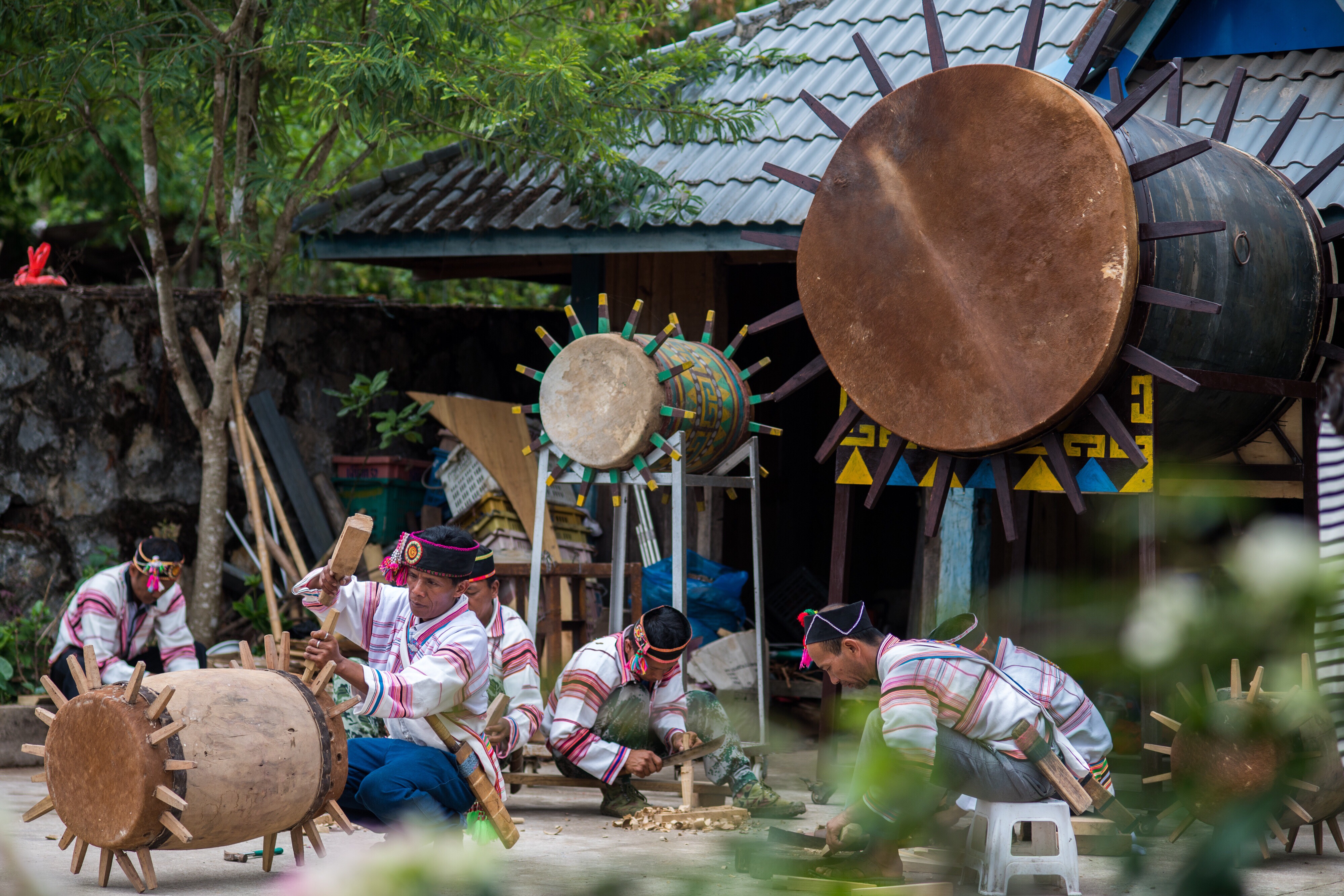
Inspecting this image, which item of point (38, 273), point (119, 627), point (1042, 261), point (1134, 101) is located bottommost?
point (119, 627)

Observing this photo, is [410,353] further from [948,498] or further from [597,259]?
[948,498]

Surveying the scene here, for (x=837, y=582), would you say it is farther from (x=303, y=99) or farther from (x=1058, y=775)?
(x=303, y=99)

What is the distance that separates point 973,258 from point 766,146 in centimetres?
260

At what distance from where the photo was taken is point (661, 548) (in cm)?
789

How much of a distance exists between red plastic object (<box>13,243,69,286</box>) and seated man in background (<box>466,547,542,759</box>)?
3976 millimetres

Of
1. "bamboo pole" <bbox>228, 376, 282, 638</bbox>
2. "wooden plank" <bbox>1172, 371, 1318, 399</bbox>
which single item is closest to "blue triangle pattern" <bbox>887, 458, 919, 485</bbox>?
"wooden plank" <bbox>1172, 371, 1318, 399</bbox>

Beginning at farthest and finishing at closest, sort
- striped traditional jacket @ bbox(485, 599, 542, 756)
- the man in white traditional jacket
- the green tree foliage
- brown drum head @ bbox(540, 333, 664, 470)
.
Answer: the green tree foliage → brown drum head @ bbox(540, 333, 664, 470) → striped traditional jacket @ bbox(485, 599, 542, 756) → the man in white traditional jacket

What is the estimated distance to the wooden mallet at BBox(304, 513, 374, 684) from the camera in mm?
4172

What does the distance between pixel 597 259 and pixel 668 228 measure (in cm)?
108

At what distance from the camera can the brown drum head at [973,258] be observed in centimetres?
477

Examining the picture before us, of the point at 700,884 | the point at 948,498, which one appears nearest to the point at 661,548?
the point at 948,498

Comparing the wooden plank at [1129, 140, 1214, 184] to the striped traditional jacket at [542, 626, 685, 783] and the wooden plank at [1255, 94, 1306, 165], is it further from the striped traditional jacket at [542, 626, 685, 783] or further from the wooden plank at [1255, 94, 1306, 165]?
the striped traditional jacket at [542, 626, 685, 783]

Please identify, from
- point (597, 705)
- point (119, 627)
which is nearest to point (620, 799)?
point (597, 705)

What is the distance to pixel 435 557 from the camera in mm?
4340
